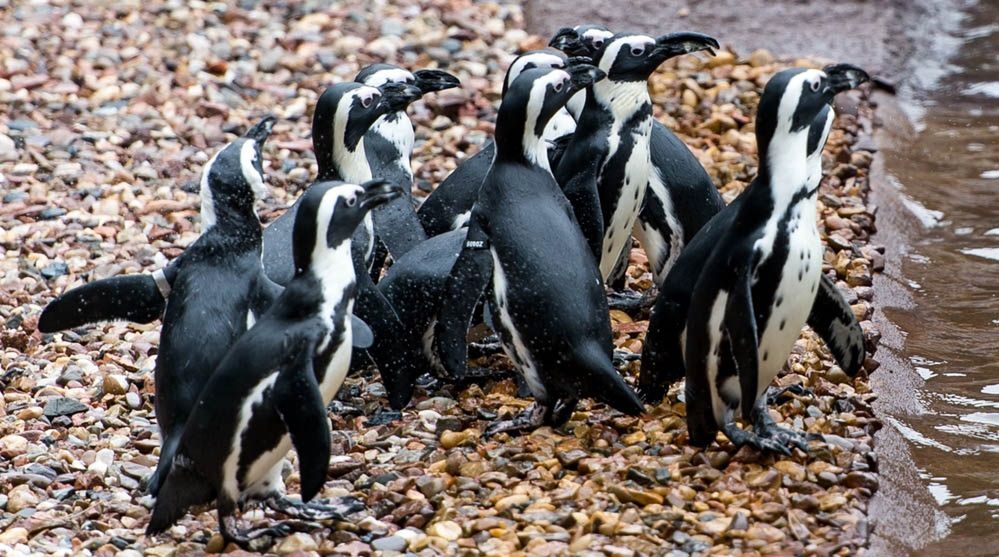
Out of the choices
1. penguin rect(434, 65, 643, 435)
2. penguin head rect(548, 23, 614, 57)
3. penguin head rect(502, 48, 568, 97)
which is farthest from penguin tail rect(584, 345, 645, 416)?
penguin head rect(548, 23, 614, 57)

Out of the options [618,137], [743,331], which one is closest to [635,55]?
[618,137]

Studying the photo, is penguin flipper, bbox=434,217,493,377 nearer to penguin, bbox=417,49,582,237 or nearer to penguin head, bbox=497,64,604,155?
penguin head, bbox=497,64,604,155

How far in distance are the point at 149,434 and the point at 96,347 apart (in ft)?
3.04

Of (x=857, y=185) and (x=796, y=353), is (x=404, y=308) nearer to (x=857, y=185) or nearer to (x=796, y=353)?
(x=796, y=353)

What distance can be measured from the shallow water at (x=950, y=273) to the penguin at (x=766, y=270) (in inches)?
24.4

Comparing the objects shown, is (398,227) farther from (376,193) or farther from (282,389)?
(282,389)

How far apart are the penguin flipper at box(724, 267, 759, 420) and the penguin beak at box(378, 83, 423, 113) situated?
6.23ft

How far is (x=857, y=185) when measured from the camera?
24.1 ft

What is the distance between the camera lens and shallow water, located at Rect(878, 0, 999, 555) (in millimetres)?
4902

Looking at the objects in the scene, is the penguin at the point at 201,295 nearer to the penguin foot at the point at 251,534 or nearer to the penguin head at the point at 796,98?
the penguin foot at the point at 251,534

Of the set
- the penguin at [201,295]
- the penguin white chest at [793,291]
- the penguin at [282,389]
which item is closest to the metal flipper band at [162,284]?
the penguin at [201,295]

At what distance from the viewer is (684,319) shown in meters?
4.97

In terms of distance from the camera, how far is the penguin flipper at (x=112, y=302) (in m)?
4.79

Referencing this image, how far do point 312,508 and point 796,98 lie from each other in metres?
2.03
